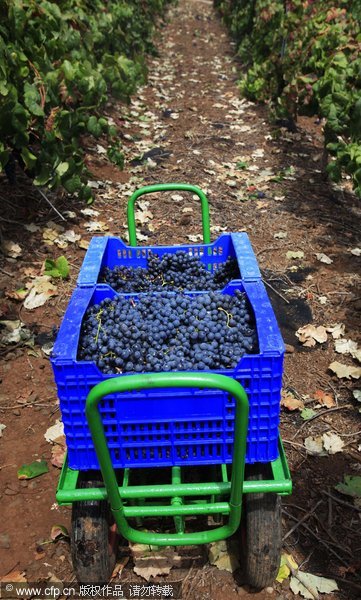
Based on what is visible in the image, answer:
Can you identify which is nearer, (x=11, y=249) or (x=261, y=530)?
(x=261, y=530)

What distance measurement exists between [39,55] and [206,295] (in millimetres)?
3344

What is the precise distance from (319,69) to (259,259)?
8.91 feet

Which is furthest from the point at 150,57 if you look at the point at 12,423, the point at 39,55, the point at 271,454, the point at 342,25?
the point at 271,454

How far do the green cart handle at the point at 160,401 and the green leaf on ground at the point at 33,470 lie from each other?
1.01 meters

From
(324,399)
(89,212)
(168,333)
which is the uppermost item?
(168,333)

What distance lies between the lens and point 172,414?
1699 millimetres

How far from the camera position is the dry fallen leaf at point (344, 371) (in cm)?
326

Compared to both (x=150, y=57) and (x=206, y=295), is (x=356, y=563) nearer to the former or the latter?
(x=206, y=295)

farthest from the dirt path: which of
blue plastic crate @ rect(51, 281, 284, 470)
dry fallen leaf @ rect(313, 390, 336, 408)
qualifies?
blue plastic crate @ rect(51, 281, 284, 470)

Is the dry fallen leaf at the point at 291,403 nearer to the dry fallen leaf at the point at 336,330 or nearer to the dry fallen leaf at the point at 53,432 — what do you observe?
the dry fallen leaf at the point at 336,330

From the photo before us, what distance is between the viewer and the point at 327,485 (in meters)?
2.62

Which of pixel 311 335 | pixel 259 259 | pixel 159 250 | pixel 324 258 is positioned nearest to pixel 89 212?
pixel 259 259

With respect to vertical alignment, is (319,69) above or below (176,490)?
above

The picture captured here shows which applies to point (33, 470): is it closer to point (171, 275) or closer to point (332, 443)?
point (171, 275)
